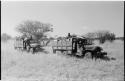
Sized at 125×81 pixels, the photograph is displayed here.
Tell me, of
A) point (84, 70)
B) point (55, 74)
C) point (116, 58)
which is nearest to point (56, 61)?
point (55, 74)

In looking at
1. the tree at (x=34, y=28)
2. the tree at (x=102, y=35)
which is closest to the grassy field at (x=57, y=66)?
the tree at (x=102, y=35)

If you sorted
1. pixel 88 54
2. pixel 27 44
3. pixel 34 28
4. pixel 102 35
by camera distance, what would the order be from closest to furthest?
pixel 102 35
pixel 88 54
pixel 34 28
pixel 27 44

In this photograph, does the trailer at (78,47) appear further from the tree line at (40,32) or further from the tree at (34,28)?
the tree at (34,28)

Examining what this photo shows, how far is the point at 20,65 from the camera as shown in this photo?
14.9ft

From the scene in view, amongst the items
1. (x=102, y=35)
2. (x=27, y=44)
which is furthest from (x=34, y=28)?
(x=102, y=35)

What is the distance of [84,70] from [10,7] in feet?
7.88

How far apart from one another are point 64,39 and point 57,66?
0.70 m

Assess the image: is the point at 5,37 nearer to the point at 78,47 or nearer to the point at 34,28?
the point at 34,28

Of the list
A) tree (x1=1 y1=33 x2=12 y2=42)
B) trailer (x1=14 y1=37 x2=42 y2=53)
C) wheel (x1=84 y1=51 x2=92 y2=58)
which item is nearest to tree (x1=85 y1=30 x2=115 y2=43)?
wheel (x1=84 y1=51 x2=92 y2=58)

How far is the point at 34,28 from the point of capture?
14.6 ft

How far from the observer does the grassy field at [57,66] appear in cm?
411

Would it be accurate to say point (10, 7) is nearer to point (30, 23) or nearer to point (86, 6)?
point (30, 23)

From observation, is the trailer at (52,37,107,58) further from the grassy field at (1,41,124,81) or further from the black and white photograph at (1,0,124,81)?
the grassy field at (1,41,124,81)

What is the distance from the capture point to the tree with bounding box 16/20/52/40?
172 inches
